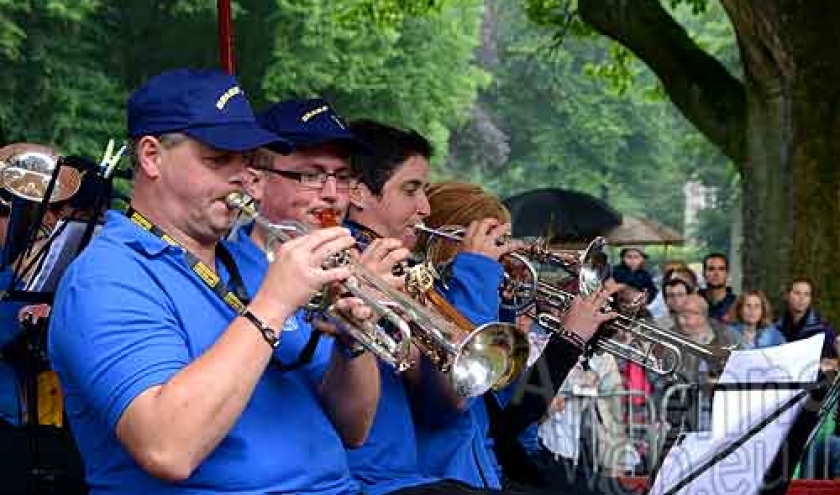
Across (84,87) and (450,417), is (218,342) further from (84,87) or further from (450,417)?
(84,87)

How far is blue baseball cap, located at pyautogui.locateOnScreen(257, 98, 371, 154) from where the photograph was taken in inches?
141

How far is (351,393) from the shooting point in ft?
10.1

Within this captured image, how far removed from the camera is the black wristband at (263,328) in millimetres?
2475

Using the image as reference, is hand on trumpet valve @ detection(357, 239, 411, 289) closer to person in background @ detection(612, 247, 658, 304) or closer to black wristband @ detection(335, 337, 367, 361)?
black wristband @ detection(335, 337, 367, 361)

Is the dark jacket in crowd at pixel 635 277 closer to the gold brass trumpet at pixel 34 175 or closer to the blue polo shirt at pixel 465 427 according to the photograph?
the blue polo shirt at pixel 465 427

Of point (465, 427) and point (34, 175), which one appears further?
point (34, 175)

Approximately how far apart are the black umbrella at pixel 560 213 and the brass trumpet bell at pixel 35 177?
336 inches

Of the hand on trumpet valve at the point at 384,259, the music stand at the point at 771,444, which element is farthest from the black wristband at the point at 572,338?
the hand on trumpet valve at the point at 384,259

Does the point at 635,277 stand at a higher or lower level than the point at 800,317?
lower

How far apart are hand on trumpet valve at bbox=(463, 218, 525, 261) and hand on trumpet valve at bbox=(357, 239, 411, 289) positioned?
2.93 feet

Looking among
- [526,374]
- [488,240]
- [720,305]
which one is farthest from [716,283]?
[488,240]

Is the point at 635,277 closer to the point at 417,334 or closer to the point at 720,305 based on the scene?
Result: the point at 720,305

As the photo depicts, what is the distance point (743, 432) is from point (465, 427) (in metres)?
0.80

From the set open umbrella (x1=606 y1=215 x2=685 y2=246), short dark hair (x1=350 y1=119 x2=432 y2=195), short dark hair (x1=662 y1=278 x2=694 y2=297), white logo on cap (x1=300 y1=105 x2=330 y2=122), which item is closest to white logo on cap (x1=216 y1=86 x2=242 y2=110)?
white logo on cap (x1=300 y1=105 x2=330 y2=122)
